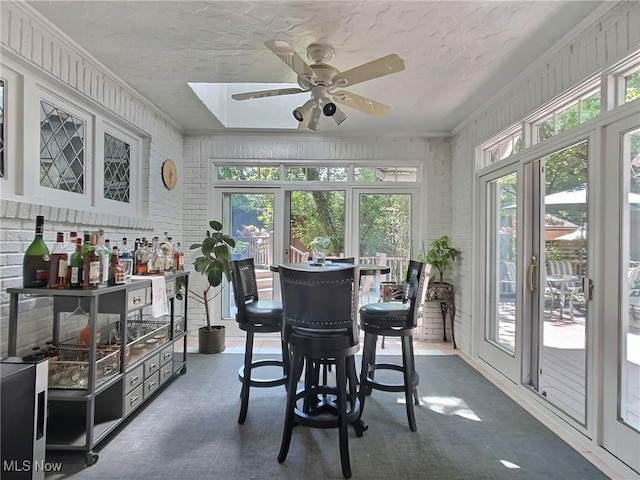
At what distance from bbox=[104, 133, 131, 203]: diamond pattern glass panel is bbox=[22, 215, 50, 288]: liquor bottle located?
1.15m

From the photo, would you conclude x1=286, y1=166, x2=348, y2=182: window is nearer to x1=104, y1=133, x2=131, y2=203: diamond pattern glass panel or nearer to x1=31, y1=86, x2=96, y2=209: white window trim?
x1=104, y1=133, x2=131, y2=203: diamond pattern glass panel

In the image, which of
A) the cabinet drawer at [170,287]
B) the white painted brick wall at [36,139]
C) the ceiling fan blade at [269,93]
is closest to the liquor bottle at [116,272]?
the white painted brick wall at [36,139]

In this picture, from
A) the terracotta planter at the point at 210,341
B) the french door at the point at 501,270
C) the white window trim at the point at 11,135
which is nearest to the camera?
the white window trim at the point at 11,135

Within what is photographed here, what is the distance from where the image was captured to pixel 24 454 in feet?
4.95

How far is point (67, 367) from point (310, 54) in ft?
8.39

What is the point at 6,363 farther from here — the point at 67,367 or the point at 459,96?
the point at 459,96

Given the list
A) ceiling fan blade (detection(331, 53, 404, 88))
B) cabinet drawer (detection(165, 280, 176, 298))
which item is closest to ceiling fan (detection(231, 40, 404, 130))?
ceiling fan blade (detection(331, 53, 404, 88))

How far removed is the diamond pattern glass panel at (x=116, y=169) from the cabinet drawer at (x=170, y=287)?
3.20ft

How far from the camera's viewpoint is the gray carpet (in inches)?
74.4

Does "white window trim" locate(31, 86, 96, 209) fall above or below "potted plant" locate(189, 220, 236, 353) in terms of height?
above

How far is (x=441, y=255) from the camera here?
4.11 metres

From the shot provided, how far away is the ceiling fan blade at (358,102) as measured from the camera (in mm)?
2369

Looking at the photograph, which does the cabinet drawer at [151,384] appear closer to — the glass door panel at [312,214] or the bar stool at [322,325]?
the bar stool at [322,325]

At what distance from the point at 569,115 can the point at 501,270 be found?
151 centimetres
